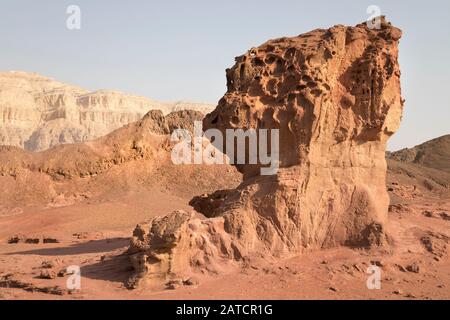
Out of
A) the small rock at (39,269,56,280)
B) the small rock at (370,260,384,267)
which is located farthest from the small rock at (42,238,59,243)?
the small rock at (370,260,384,267)

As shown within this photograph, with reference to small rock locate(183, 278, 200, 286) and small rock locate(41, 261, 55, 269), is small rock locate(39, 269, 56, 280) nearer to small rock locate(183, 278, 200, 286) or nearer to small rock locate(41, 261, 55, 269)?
small rock locate(41, 261, 55, 269)

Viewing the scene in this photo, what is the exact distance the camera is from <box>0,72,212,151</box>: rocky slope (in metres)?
58.7

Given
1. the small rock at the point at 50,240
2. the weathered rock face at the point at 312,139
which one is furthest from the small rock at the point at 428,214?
the small rock at the point at 50,240

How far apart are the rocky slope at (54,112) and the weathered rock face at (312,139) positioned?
50.0 m

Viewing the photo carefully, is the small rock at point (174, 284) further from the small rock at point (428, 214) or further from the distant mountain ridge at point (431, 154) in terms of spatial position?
the distant mountain ridge at point (431, 154)

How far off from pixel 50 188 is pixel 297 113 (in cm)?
1336

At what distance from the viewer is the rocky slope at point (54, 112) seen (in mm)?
58688

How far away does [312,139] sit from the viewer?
858 centimetres

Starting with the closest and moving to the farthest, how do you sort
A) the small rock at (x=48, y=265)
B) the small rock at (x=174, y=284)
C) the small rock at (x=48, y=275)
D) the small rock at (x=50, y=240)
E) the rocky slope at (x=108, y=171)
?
the small rock at (x=174, y=284)
the small rock at (x=48, y=275)
the small rock at (x=48, y=265)
the small rock at (x=50, y=240)
the rocky slope at (x=108, y=171)

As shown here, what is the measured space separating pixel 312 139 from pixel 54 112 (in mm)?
61007

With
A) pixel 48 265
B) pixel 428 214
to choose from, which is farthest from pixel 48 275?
pixel 428 214

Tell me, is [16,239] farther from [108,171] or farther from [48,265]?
[108,171]

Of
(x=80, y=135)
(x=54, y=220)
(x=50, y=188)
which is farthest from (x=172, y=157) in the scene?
(x=80, y=135)

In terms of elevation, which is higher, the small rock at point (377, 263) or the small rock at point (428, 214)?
the small rock at point (428, 214)
